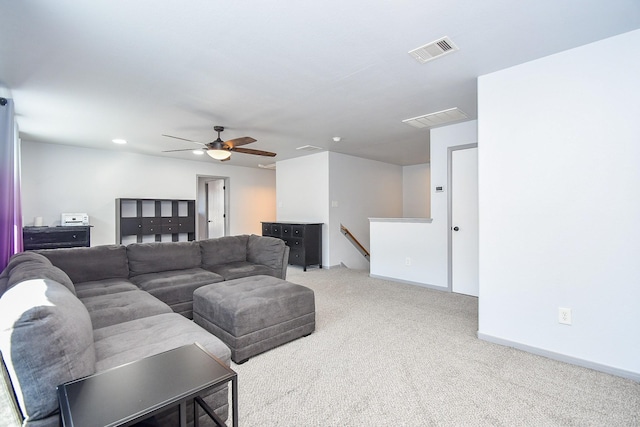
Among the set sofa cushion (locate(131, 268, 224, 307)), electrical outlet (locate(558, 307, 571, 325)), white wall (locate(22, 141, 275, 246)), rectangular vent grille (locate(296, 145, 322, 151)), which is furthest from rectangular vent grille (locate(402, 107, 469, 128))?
white wall (locate(22, 141, 275, 246))

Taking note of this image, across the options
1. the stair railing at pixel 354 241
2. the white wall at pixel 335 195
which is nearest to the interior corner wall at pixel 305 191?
the white wall at pixel 335 195

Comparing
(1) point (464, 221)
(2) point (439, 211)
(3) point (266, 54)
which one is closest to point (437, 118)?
(2) point (439, 211)

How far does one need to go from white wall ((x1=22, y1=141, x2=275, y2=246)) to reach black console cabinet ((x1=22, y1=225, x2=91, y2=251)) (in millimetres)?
434

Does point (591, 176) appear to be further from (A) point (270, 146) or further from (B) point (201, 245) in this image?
(A) point (270, 146)

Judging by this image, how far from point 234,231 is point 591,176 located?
7154 mm

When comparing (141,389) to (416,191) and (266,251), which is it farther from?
(416,191)

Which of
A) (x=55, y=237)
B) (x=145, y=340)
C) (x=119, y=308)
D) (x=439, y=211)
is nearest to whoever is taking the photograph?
(x=145, y=340)

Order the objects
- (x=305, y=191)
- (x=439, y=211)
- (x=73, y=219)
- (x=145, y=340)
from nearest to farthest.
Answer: (x=145, y=340) → (x=439, y=211) → (x=73, y=219) → (x=305, y=191)

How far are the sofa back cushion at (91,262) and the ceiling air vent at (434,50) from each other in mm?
3676

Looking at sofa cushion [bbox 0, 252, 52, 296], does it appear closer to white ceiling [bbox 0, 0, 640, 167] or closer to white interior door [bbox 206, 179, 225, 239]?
white ceiling [bbox 0, 0, 640, 167]

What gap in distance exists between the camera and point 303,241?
18.7ft

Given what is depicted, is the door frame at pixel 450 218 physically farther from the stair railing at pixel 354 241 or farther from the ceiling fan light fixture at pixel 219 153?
the ceiling fan light fixture at pixel 219 153

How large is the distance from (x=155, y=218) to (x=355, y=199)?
14.6ft

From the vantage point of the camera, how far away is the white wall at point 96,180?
17.1ft
